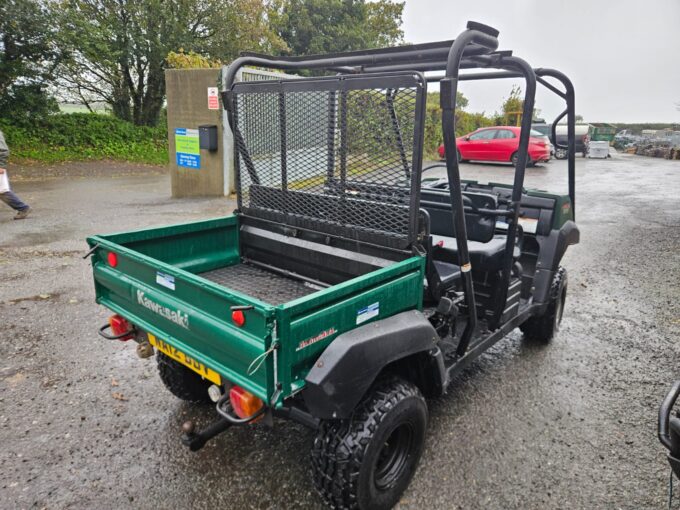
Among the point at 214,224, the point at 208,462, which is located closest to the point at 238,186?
the point at 214,224

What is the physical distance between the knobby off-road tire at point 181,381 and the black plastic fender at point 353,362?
1.31m

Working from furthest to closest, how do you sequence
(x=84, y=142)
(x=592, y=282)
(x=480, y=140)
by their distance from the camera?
1. (x=480, y=140)
2. (x=84, y=142)
3. (x=592, y=282)

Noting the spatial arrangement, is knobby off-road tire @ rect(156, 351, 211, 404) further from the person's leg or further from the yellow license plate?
the person's leg

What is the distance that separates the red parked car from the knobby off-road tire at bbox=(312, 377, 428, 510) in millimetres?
15396

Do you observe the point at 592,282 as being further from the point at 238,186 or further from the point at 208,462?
the point at 208,462

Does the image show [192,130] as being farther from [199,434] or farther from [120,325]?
[199,434]

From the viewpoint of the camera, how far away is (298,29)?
24.0 meters

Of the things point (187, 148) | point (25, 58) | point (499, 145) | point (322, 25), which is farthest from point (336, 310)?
point (322, 25)

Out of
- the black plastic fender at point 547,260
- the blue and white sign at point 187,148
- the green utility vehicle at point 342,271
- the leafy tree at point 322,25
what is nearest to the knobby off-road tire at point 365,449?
the green utility vehicle at point 342,271

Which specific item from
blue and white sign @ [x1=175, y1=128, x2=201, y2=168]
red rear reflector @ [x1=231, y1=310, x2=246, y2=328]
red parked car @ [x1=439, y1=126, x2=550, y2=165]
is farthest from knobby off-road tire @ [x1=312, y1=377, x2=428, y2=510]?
red parked car @ [x1=439, y1=126, x2=550, y2=165]

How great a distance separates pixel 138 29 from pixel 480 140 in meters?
12.0

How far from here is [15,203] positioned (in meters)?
7.73

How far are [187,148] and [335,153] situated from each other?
25.8 feet

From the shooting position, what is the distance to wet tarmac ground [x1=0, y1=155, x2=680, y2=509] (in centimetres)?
246
